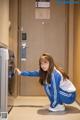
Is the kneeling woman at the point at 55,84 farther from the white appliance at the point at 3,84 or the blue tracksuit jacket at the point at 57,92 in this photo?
the white appliance at the point at 3,84

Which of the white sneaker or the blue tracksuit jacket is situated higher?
the blue tracksuit jacket

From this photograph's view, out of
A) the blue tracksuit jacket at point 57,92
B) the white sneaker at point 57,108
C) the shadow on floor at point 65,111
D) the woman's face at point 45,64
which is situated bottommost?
the shadow on floor at point 65,111

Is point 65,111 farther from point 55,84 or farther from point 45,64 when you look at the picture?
point 45,64

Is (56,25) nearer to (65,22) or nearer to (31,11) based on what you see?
(65,22)

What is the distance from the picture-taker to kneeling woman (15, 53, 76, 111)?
3375 mm

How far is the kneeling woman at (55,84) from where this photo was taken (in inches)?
133

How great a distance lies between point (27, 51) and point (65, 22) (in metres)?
0.82

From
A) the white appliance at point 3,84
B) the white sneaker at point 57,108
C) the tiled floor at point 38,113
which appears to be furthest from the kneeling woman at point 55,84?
the white appliance at point 3,84

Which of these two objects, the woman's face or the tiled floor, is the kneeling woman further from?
the tiled floor

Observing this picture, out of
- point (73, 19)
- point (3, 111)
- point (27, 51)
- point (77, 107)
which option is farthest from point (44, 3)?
point (3, 111)

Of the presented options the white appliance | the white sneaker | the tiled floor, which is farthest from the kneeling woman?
the white appliance

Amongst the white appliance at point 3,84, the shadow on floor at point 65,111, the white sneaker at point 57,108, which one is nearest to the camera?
the white appliance at point 3,84

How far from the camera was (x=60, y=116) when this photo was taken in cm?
318

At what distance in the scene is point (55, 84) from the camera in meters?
3.37
